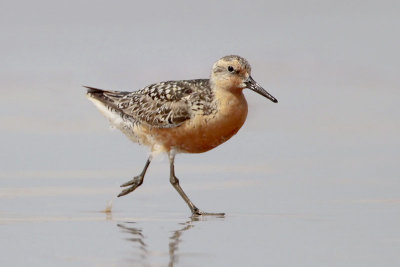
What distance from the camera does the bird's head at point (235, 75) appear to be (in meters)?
11.1

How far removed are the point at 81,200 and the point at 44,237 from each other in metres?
2.24

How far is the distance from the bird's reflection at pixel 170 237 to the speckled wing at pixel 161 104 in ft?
4.36

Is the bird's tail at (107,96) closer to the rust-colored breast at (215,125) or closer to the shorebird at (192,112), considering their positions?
the shorebird at (192,112)

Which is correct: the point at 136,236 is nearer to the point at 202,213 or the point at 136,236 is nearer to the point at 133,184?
the point at 202,213

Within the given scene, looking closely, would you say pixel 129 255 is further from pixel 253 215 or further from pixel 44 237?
pixel 253 215

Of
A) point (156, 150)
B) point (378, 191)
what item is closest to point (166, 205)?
point (156, 150)

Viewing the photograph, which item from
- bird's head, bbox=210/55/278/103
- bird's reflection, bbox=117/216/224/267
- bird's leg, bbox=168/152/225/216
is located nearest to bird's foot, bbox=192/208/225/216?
bird's leg, bbox=168/152/225/216

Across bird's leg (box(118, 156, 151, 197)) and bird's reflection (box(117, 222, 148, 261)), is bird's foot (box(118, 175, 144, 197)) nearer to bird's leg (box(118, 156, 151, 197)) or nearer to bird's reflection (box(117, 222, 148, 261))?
bird's leg (box(118, 156, 151, 197))

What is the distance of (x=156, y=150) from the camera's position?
38.5ft

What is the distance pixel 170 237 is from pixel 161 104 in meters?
2.98

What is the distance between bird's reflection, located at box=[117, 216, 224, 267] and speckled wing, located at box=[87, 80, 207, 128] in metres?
1.33

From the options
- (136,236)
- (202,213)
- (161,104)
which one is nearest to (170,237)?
(136,236)

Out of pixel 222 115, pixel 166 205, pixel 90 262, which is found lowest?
pixel 90 262

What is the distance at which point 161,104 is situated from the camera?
11.8 m
